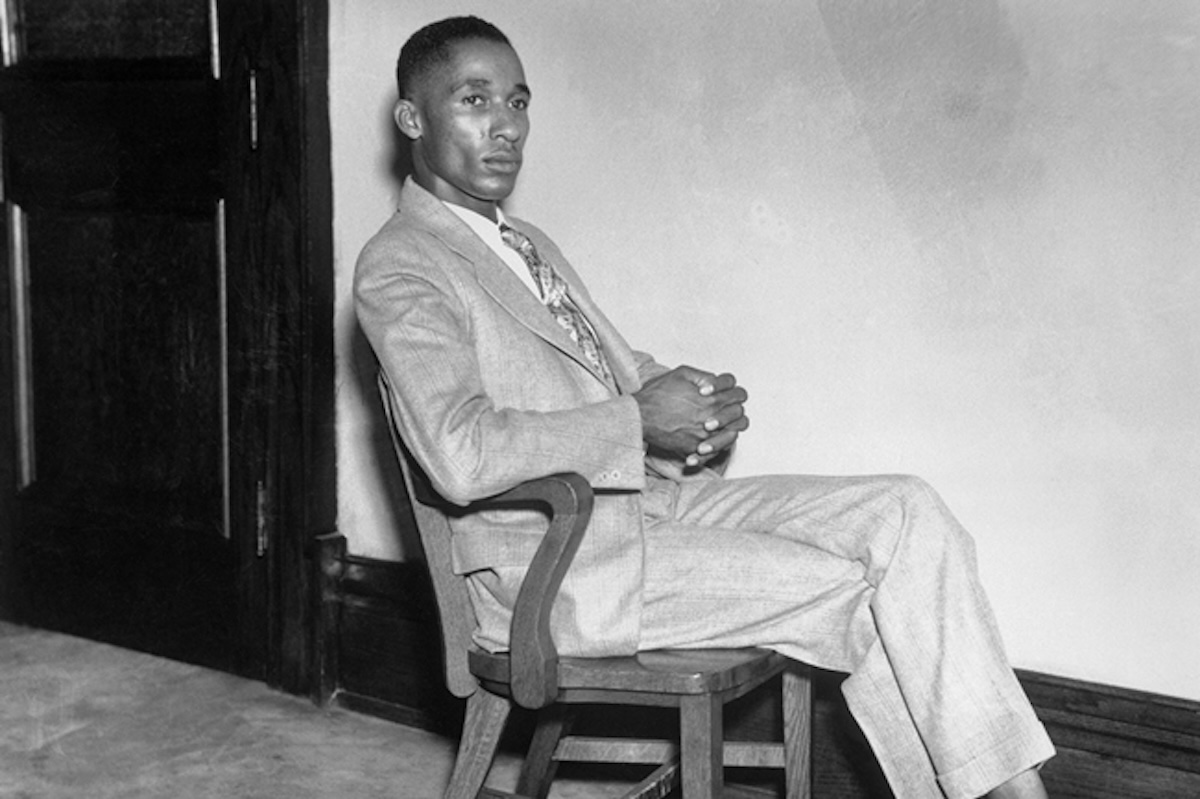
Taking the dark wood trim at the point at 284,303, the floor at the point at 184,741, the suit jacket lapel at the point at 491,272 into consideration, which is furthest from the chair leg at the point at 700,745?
the dark wood trim at the point at 284,303

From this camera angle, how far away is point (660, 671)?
6.42 feet

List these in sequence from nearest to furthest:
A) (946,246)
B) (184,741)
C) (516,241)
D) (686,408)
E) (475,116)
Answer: (686,408) → (475,116) → (516,241) → (946,246) → (184,741)

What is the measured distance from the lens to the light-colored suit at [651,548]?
1937 millimetres

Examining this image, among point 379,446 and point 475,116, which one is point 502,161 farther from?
point 379,446

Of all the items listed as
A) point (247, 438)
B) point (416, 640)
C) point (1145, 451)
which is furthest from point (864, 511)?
point (247, 438)

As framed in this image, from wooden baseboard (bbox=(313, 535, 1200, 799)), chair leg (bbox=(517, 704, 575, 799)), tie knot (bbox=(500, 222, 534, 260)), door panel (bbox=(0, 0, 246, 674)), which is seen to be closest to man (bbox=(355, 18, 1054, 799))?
tie knot (bbox=(500, 222, 534, 260))

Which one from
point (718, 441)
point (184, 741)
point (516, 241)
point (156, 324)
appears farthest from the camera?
point (156, 324)

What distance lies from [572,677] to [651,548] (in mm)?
245

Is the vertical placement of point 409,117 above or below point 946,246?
above

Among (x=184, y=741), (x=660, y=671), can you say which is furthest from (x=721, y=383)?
(x=184, y=741)

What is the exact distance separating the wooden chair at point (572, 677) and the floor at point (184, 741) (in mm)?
655

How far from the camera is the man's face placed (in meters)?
2.31

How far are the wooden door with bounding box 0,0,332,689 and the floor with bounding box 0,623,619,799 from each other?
15 centimetres

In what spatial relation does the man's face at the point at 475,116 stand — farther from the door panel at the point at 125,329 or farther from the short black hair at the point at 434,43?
the door panel at the point at 125,329
